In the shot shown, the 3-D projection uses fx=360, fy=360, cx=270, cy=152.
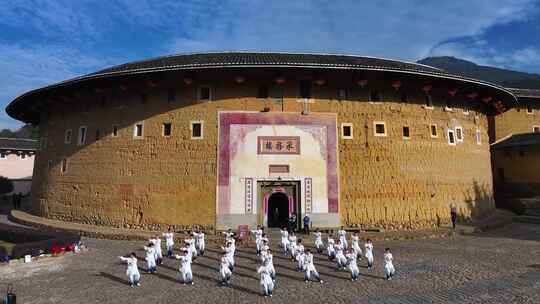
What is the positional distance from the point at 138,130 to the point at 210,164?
179 inches

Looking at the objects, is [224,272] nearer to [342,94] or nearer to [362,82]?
[342,94]

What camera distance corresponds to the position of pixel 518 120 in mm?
29375

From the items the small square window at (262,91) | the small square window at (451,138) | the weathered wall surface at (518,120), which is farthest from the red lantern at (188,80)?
the weathered wall surface at (518,120)

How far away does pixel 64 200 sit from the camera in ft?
66.5

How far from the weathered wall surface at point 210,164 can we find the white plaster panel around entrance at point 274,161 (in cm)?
96

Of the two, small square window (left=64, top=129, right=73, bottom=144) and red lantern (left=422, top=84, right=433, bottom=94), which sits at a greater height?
red lantern (left=422, top=84, right=433, bottom=94)

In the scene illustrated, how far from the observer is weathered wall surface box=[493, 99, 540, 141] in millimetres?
29000

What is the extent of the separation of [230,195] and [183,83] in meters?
6.24

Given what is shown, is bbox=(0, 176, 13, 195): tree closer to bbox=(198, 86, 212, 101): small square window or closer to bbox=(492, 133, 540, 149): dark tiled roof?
bbox=(198, 86, 212, 101): small square window

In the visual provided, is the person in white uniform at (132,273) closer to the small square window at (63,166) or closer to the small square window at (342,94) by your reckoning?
the small square window at (342,94)

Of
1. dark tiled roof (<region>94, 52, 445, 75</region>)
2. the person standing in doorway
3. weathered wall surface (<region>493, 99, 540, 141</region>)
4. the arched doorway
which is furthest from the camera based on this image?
weathered wall surface (<region>493, 99, 540, 141</region>)

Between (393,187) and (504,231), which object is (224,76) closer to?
(393,187)

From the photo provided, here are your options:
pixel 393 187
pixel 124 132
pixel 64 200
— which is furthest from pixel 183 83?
pixel 393 187

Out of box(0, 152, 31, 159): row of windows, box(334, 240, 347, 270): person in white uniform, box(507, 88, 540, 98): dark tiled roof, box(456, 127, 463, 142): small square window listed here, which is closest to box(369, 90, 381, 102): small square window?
box(456, 127, 463, 142): small square window
